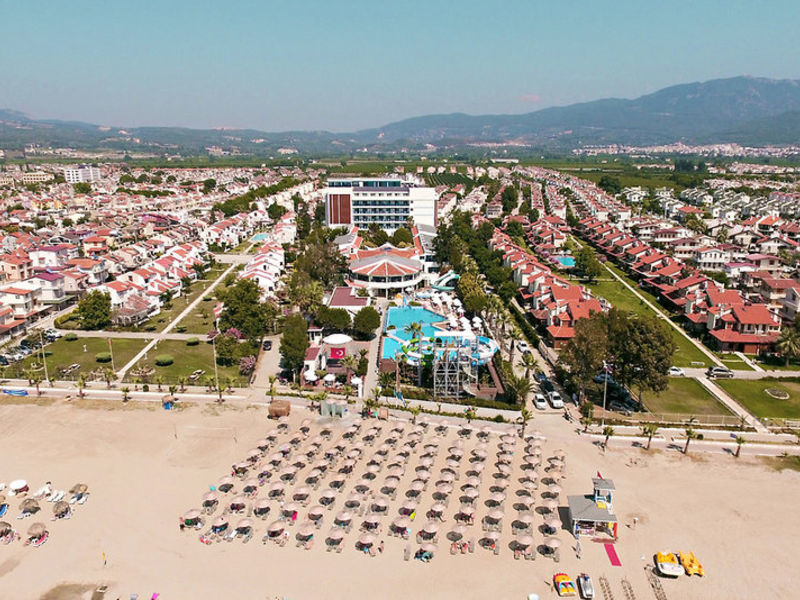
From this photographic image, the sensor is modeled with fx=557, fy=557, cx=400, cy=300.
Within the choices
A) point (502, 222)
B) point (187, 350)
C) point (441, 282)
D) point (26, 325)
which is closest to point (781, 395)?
point (441, 282)

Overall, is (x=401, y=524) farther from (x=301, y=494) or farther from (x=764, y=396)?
(x=764, y=396)

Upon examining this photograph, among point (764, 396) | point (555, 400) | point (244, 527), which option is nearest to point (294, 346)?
point (244, 527)

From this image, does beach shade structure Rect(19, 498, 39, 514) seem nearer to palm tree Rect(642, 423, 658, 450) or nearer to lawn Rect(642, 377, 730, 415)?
palm tree Rect(642, 423, 658, 450)

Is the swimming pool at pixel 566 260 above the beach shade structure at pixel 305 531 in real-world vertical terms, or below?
above

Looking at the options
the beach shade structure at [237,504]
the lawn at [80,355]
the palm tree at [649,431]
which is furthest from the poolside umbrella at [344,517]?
the lawn at [80,355]

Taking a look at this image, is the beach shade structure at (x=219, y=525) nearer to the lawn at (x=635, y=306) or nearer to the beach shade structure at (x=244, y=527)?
the beach shade structure at (x=244, y=527)
